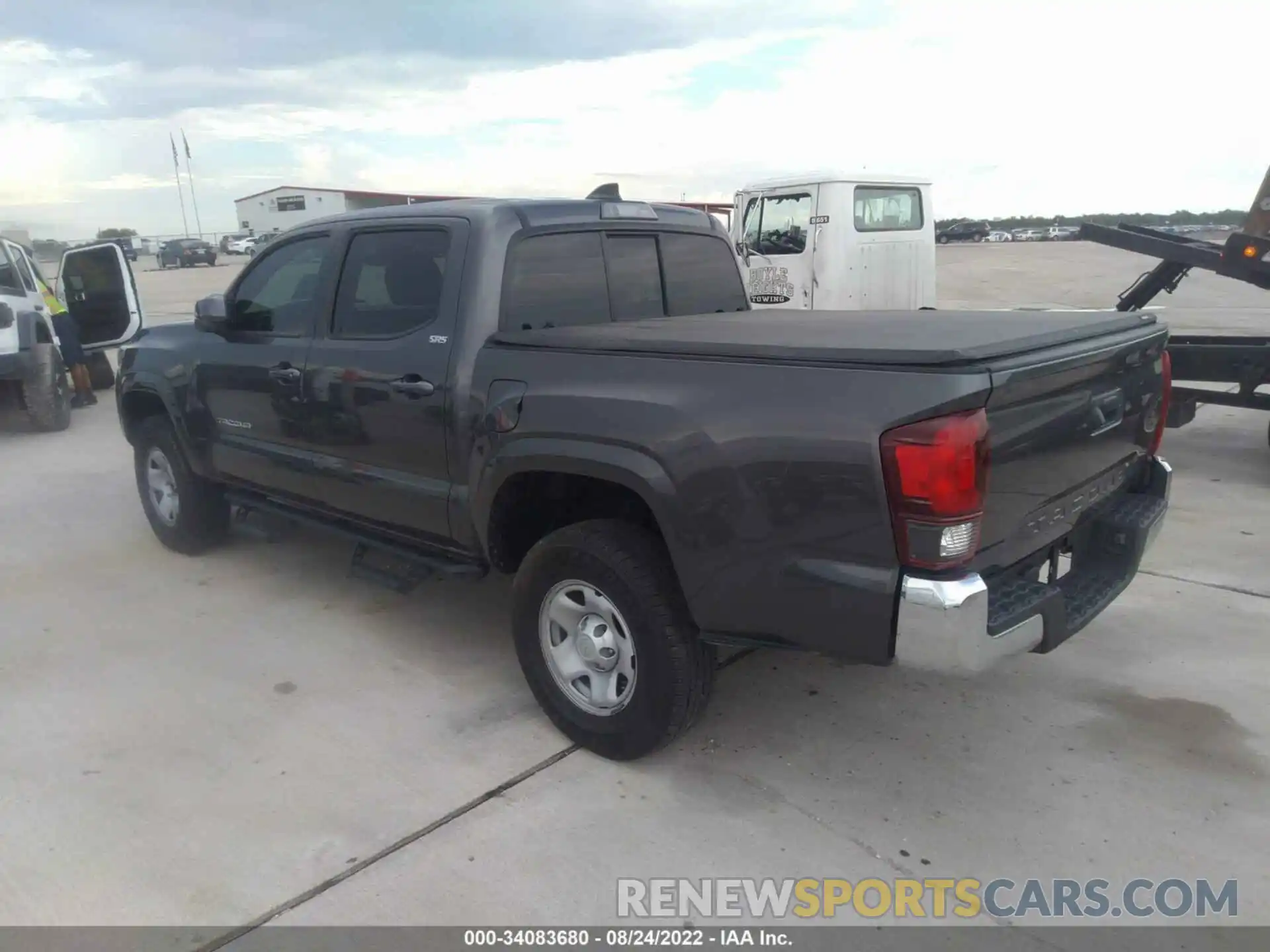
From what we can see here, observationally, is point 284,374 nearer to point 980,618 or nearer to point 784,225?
point 980,618

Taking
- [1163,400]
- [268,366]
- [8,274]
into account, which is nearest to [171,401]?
[268,366]

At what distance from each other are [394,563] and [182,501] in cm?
195

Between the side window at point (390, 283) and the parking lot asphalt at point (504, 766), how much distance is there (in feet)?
4.74

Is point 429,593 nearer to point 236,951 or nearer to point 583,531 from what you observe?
point 583,531

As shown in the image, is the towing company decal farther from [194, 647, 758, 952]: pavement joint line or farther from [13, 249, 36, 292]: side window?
[194, 647, 758, 952]: pavement joint line

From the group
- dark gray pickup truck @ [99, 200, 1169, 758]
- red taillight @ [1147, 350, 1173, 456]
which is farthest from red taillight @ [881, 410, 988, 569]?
red taillight @ [1147, 350, 1173, 456]

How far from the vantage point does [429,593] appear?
4957mm

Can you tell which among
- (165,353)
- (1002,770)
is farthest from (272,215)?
(1002,770)

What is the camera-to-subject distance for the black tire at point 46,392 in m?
9.14

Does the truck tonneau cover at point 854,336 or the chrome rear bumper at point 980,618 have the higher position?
the truck tonneau cover at point 854,336

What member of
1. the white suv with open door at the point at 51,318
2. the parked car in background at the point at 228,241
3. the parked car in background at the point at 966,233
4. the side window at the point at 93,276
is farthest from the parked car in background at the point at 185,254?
the side window at the point at 93,276

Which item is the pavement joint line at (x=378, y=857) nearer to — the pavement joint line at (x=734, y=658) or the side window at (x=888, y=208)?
the pavement joint line at (x=734, y=658)

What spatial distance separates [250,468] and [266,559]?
90 cm

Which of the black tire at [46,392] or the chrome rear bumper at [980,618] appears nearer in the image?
the chrome rear bumper at [980,618]
